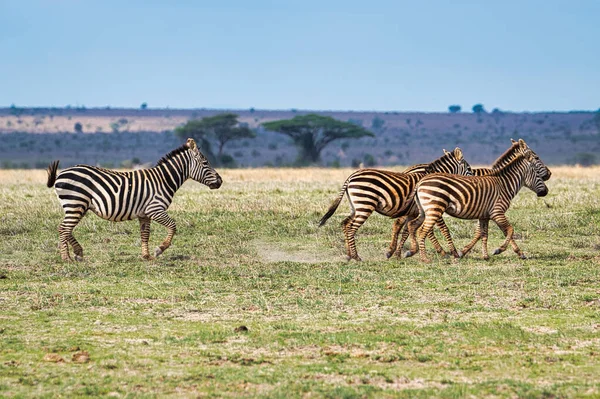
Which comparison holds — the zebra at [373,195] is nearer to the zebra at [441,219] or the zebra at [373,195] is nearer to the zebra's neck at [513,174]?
the zebra at [441,219]

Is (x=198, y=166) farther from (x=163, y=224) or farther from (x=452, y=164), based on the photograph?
(x=452, y=164)

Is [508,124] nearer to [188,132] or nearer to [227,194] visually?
[188,132]

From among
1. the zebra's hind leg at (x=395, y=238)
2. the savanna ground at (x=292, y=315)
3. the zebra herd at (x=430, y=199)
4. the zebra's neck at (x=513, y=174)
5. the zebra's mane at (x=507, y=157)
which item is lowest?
the savanna ground at (x=292, y=315)

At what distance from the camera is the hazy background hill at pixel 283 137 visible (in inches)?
2611

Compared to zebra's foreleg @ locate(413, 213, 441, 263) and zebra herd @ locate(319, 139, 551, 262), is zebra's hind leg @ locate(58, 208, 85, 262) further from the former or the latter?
zebra's foreleg @ locate(413, 213, 441, 263)

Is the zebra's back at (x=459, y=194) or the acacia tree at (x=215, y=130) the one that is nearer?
the zebra's back at (x=459, y=194)

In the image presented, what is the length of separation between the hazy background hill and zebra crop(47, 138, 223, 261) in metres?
32.2

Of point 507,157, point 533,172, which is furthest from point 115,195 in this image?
point 533,172

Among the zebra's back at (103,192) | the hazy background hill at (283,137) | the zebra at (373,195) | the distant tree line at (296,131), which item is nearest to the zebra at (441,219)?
the zebra at (373,195)

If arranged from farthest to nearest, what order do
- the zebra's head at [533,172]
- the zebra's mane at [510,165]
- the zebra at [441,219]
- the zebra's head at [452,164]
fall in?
the zebra's head at [452,164] < the zebra's head at [533,172] < the zebra's mane at [510,165] < the zebra at [441,219]

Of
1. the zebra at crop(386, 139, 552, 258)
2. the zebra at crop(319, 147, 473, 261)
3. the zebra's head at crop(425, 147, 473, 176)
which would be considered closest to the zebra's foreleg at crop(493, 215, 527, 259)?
the zebra at crop(386, 139, 552, 258)

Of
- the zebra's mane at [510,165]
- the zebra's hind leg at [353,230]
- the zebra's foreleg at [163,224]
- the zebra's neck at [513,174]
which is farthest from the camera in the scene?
the zebra's mane at [510,165]

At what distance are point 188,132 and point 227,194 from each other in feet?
119

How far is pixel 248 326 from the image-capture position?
320 inches
